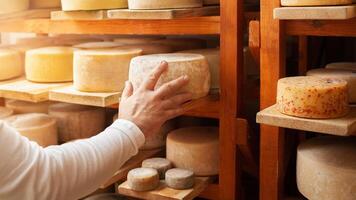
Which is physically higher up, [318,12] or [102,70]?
[318,12]

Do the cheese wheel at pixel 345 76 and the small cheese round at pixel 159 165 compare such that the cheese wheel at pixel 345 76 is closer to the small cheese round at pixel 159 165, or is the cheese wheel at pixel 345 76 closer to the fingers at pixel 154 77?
the fingers at pixel 154 77

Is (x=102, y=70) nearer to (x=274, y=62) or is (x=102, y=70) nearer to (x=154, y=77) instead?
(x=154, y=77)

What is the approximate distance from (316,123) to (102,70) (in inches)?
31.6

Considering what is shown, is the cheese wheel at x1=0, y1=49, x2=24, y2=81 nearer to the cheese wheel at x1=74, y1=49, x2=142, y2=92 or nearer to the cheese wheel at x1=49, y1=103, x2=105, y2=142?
the cheese wheel at x1=49, y1=103, x2=105, y2=142

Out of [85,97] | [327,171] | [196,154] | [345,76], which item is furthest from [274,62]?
[85,97]

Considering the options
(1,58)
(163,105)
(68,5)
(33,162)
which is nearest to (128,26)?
(68,5)

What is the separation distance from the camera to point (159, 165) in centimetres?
166

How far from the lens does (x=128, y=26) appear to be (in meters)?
1.79

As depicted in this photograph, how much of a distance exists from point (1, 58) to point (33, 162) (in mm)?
1132

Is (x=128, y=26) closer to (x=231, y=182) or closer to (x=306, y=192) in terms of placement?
(x=231, y=182)

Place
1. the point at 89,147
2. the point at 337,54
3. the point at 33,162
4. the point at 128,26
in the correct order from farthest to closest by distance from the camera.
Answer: the point at 337,54 → the point at 128,26 → the point at 89,147 → the point at 33,162

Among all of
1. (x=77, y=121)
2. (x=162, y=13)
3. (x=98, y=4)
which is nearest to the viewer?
(x=162, y=13)

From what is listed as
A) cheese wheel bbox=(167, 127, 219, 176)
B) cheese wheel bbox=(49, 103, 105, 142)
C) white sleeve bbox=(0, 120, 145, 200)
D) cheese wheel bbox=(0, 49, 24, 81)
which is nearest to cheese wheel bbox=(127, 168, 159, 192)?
cheese wheel bbox=(167, 127, 219, 176)

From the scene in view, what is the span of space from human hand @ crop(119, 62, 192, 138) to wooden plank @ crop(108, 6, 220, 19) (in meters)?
0.17
